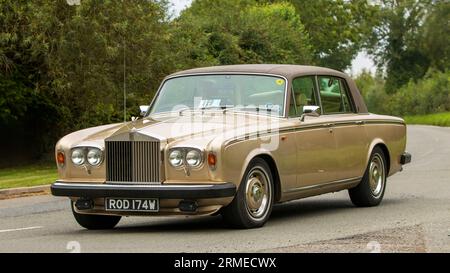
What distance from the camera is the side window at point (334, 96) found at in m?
11.8

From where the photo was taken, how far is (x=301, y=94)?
11172mm

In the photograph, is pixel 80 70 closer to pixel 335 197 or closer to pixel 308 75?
pixel 335 197

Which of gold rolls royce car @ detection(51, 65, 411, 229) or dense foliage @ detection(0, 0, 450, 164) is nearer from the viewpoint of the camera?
gold rolls royce car @ detection(51, 65, 411, 229)

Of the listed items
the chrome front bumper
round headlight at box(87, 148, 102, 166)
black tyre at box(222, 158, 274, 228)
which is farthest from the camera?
round headlight at box(87, 148, 102, 166)

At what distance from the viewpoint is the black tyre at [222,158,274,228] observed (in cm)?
952

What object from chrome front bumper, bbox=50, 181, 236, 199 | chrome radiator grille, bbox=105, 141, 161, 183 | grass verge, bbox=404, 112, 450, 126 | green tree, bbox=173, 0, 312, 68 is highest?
green tree, bbox=173, 0, 312, 68

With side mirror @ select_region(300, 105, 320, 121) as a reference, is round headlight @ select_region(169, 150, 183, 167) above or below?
below

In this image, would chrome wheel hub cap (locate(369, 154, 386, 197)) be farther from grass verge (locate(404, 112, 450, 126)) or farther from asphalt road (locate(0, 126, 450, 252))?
grass verge (locate(404, 112, 450, 126))

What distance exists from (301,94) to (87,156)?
2798mm

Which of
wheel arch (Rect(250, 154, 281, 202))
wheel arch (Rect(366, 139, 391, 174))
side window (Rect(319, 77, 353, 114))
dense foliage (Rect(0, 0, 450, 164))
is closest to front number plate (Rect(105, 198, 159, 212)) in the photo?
wheel arch (Rect(250, 154, 281, 202))

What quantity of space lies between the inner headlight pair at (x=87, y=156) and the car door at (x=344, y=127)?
305cm

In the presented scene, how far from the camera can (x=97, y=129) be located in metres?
10.4

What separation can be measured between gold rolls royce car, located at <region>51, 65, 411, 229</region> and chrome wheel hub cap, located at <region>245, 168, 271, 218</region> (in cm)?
1
